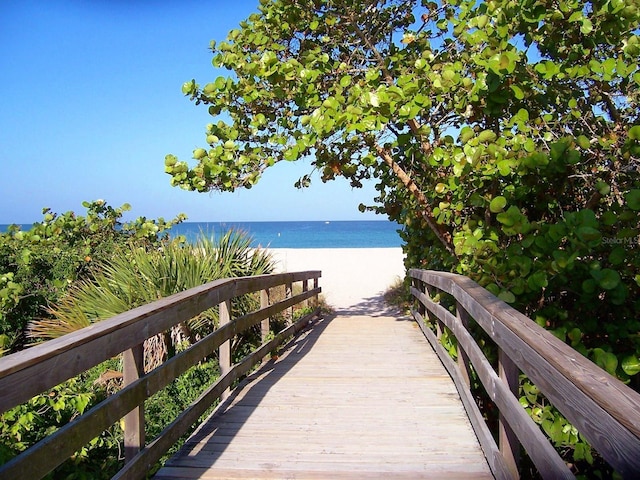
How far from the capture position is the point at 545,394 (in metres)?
2.05

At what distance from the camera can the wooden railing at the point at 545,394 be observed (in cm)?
143

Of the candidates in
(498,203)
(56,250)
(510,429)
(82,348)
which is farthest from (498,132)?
(56,250)

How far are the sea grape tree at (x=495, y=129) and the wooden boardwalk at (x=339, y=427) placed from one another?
102cm

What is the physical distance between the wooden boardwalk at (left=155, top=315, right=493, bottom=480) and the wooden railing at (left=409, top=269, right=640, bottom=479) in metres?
0.34

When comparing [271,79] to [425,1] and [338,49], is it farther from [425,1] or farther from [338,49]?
[425,1]

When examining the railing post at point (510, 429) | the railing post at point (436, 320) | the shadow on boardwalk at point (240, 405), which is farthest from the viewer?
the railing post at point (436, 320)

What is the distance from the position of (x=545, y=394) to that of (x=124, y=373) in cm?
195

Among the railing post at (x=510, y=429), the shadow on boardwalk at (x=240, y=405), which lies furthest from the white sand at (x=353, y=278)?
the railing post at (x=510, y=429)

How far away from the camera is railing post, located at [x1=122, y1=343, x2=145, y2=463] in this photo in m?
2.84

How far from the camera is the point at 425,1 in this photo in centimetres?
752

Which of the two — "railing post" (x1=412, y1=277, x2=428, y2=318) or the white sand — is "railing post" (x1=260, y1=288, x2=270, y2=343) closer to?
"railing post" (x1=412, y1=277, x2=428, y2=318)

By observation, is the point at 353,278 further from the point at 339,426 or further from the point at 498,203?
the point at 339,426

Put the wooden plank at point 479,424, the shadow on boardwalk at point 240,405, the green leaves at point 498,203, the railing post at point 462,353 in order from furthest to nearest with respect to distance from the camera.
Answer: the railing post at point 462,353 → the green leaves at point 498,203 → the shadow on boardwalk at point 240,405 → the wooden plank at point 479,424

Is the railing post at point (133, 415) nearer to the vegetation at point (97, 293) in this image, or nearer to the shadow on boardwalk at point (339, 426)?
the shadow on boardwalk at point (339, 426)
